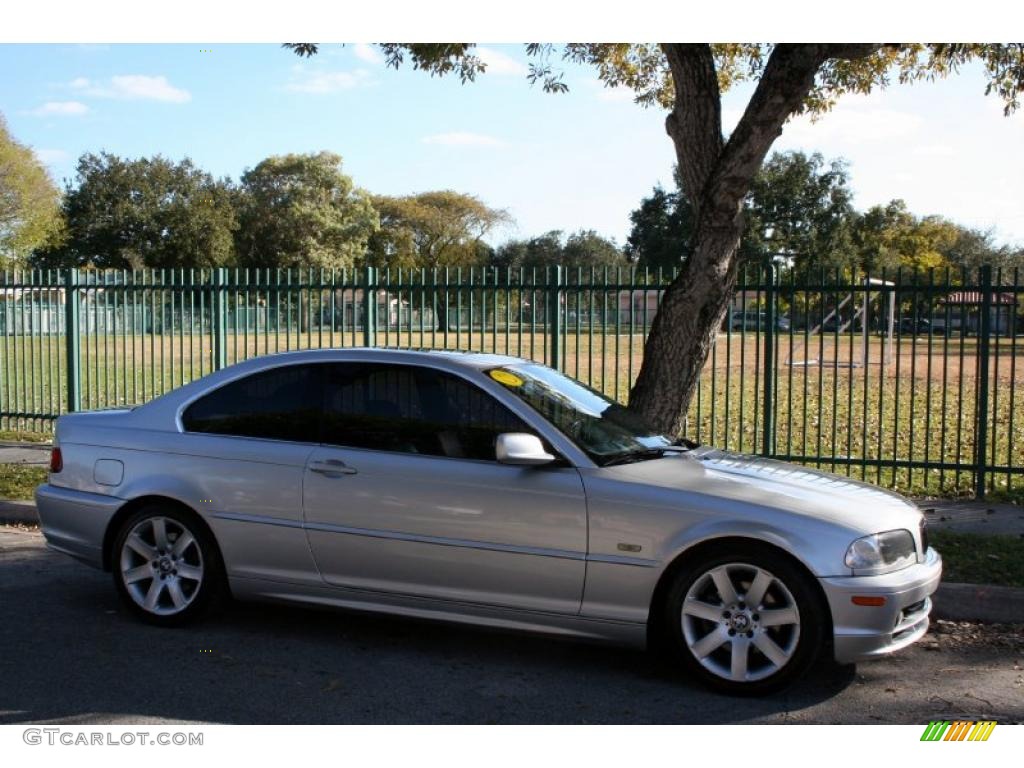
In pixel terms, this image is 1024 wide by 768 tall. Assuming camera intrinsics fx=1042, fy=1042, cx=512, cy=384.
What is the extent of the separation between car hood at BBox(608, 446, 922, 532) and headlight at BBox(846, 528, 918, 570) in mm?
49

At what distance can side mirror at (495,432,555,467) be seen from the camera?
5.02 m

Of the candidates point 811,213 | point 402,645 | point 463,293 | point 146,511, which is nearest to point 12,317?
point 463,293

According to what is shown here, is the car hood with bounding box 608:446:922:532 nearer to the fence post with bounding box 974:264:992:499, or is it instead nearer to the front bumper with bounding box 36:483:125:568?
the front bumper with bounding box 36:483:125:568

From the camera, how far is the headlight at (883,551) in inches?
184

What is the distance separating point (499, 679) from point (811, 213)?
57.3 m

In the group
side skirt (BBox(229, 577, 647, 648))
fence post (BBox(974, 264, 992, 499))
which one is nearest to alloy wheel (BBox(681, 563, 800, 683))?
side skirt (BBox(229, 577, 647, 648))

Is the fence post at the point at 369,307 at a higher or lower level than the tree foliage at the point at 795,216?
lower

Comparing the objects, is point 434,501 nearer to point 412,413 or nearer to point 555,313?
point 412,413

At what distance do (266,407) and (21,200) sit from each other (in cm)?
5943

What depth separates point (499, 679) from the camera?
199 inches

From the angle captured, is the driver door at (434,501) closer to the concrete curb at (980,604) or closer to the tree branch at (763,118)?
the concrete curb at (980,604)

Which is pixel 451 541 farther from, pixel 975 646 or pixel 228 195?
pixel 228 195

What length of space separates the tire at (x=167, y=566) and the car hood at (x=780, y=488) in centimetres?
232

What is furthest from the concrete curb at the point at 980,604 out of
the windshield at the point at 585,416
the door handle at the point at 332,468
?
the door handle at the point at 332,468
